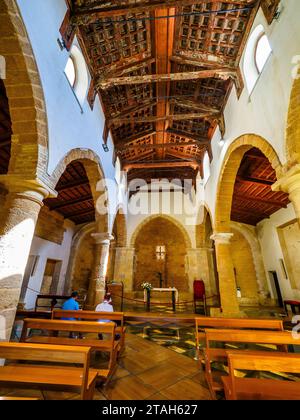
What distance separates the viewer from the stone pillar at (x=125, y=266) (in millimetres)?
10711

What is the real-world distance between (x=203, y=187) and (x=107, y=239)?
16.9 feet

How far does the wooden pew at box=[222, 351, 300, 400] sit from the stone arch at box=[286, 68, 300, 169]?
2.75 meters

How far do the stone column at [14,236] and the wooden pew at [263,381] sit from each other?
8.63 feet

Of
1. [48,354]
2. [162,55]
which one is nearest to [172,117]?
[162,55]

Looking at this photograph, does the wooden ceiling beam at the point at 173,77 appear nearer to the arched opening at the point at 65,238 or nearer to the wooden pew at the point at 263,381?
the arched opening at the point at 65,238

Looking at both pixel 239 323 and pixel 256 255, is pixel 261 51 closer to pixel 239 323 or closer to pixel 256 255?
pixel 239 323

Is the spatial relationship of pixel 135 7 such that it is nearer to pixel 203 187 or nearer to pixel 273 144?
pixel 273 144

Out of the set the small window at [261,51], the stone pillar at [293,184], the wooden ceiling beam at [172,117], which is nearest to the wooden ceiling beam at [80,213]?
the wooden ceiling beam at [172,117]

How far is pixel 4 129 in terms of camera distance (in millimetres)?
4797

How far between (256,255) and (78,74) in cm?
1113

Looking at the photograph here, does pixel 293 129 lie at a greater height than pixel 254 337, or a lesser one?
greater

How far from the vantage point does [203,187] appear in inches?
372

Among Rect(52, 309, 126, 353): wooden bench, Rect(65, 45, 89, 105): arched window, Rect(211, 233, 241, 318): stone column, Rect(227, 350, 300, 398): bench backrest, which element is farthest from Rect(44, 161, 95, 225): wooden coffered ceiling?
Rect(227, 350, 300, 398): bench backrest

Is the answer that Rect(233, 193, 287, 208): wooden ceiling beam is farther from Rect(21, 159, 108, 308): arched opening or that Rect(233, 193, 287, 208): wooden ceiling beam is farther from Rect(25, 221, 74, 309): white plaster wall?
Rect(25, 221, 74, 309): white plaster wall
